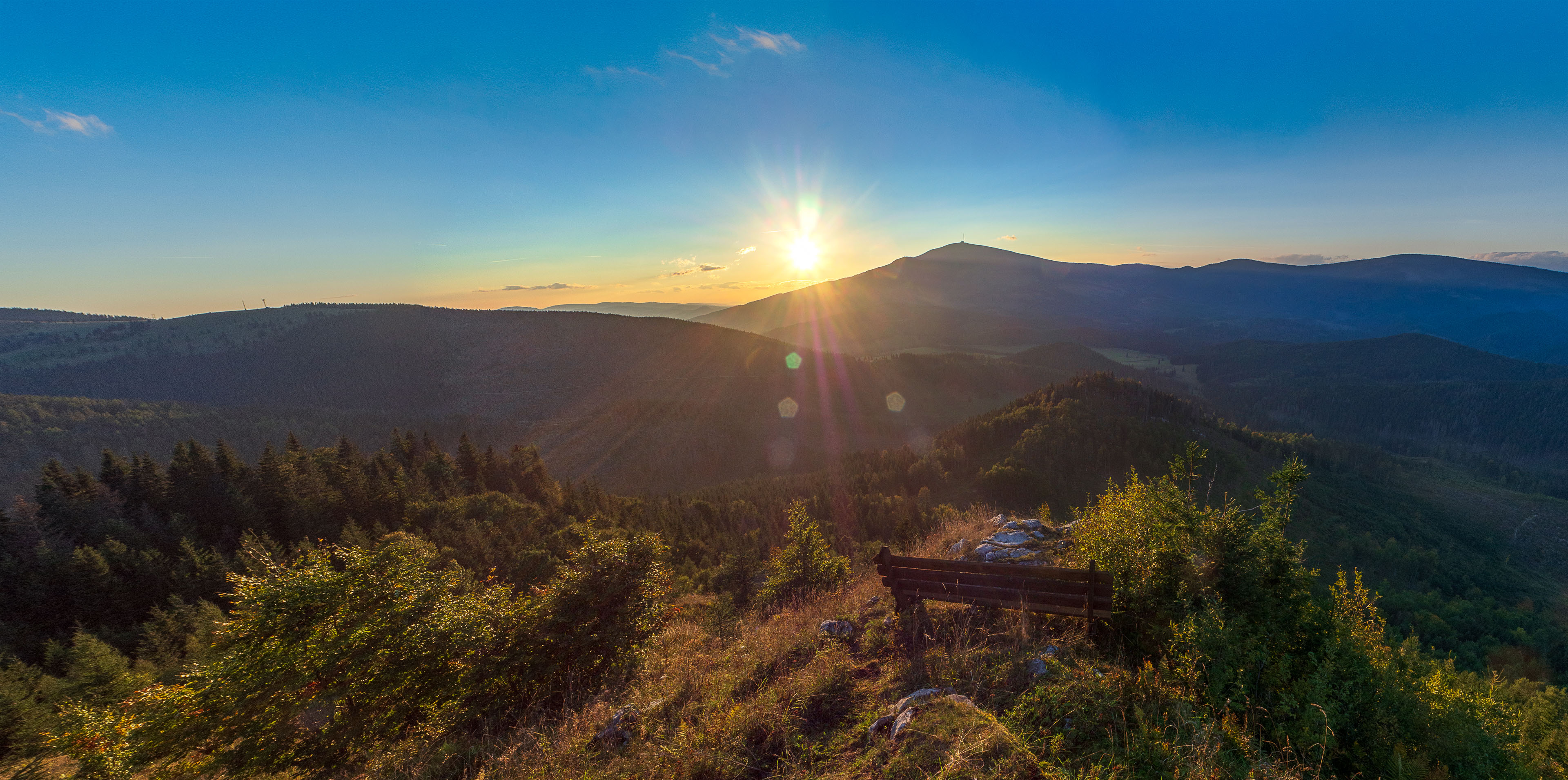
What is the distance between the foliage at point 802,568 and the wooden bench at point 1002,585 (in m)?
5.38

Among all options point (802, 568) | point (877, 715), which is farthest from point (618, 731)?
point (802, 568)

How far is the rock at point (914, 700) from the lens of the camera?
22.9ft

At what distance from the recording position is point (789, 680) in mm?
8094

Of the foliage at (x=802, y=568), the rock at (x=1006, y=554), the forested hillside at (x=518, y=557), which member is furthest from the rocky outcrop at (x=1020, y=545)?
the foliage at (x=802, y=568)

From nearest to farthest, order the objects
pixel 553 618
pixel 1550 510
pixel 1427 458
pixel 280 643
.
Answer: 1. pixel 280 643
2. pixel 553 618
3. pixel 1550 510
4. pixel 1427 458

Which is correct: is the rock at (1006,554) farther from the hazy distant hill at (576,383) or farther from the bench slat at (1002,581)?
the hazy distant hill at (576,383)

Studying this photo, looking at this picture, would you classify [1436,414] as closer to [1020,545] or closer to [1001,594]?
[1020,545]

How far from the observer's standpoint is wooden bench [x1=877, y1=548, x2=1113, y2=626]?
807 centimetres

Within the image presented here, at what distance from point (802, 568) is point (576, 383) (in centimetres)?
16566

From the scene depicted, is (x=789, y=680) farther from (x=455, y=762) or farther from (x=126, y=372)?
(x=126, y=372)

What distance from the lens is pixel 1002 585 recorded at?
29.7ft

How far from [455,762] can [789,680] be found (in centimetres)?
546

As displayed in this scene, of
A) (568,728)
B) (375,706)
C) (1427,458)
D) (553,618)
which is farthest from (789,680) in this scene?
(1427,458)

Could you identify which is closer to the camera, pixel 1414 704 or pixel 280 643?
pixel 1414 704
